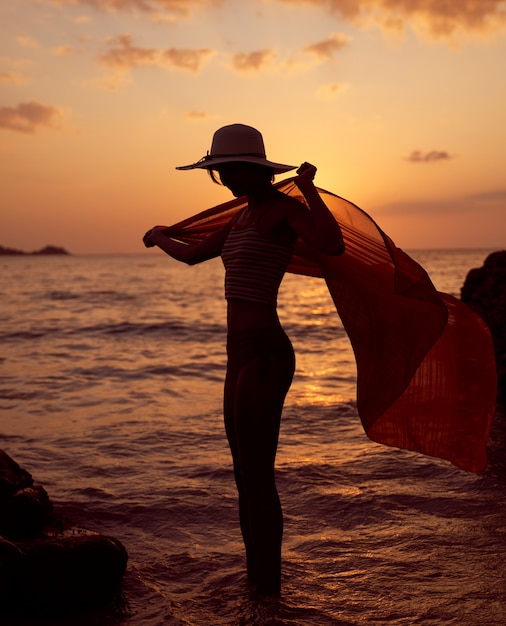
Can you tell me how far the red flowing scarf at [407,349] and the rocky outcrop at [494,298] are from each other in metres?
4.73

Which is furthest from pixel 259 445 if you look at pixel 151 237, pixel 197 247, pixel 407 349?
pixel 151 237

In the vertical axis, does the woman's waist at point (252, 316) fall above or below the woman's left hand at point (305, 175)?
below

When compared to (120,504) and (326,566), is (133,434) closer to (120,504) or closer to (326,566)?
(120,504)

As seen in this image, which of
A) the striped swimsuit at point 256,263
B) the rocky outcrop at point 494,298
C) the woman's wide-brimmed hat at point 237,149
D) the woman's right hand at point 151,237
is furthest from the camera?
the rocky outcrop at point 494,298

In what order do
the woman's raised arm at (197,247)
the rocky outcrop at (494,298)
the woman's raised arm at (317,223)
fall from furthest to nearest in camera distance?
the rocky outcrop at (494,298), the woman's raised arm at (197,247), the woman's raised arm at (317,223)

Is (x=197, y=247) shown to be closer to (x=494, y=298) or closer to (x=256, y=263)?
(x=256, y=263)

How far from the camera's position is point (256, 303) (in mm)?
3684

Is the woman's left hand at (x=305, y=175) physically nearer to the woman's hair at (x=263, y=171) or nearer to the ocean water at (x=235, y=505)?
the woman's hair at (x=263, y=171)

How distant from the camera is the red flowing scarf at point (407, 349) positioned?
13.3 feet

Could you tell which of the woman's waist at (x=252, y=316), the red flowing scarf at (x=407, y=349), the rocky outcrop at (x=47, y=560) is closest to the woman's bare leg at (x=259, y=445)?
the woman's waist at (x=252, y=316)

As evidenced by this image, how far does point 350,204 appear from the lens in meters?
4.14

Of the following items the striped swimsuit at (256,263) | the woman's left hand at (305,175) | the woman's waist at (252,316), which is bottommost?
the woman's waist at (252,316)

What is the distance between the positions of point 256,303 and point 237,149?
0.80 metres

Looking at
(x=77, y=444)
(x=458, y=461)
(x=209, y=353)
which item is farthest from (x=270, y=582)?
(x=209, y=353)
